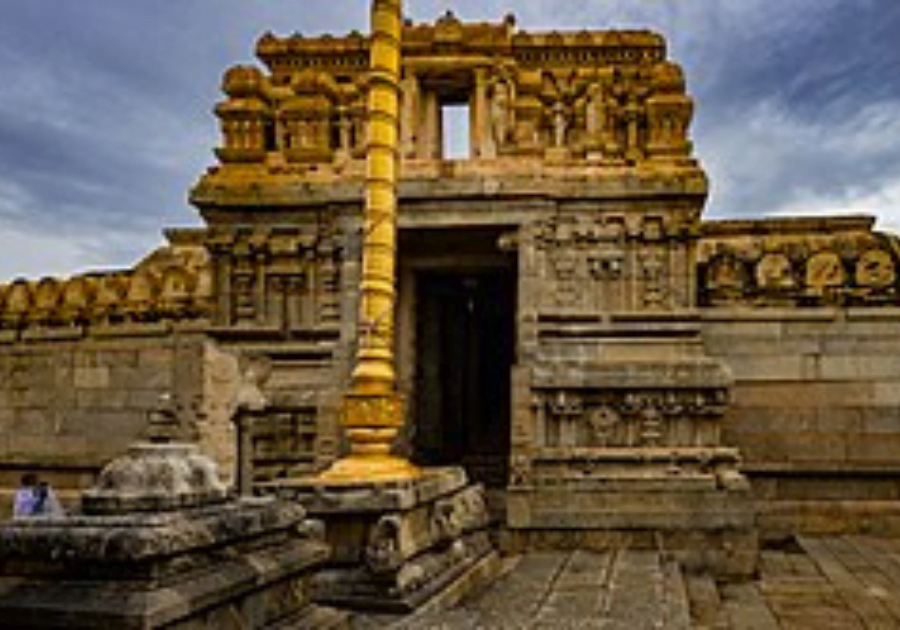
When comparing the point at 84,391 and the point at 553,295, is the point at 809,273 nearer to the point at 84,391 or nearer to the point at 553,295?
the point at 553,295

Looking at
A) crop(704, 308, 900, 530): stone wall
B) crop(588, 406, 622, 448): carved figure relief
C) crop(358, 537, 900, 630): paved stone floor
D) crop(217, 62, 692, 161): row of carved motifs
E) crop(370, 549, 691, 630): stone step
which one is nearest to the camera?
crop(370, 549, 691, 630): stone step

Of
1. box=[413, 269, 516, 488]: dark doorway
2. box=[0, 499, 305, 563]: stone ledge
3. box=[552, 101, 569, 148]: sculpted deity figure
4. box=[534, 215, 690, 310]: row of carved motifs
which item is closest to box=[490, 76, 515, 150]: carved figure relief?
box=[552, 101, 569, 148]: sculpted deity figure

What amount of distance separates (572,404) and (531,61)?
471cm

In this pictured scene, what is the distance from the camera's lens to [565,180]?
434 inches

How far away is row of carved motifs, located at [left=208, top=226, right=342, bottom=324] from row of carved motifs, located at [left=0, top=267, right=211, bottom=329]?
778mm

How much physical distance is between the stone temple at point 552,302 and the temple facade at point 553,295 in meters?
0.03

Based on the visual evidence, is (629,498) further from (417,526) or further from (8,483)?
(8,483)

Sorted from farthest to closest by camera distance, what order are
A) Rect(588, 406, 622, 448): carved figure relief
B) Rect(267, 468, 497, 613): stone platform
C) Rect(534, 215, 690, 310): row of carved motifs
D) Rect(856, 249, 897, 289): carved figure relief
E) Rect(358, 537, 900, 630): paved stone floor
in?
Rect(856, 249, 897, 289): carved figure relief → Rect(534, 215, 690, 310): row of carved motifs → Rect(588, 406, 622, 448): carved figure relief → Rect(267, 468, 497, 613): stone platform → Rect(358, 537, 900, 630): paved stone floor

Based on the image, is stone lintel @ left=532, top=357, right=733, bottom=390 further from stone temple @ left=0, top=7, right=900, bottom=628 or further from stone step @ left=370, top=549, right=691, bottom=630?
stone step @ left=370, top=549, right=691, bottom=630

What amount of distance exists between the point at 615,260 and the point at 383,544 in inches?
229

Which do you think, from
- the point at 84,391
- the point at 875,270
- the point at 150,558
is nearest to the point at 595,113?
the point at 875,270

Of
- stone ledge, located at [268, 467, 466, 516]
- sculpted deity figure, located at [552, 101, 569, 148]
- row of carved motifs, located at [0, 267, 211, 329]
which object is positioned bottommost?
stone ledge, located at [268, 467, 466, 516]

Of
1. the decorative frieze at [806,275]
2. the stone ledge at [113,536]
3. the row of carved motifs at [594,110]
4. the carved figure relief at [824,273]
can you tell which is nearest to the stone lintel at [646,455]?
the decorative frieze at [806,275]

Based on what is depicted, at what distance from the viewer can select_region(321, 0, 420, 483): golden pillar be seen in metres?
7.18
